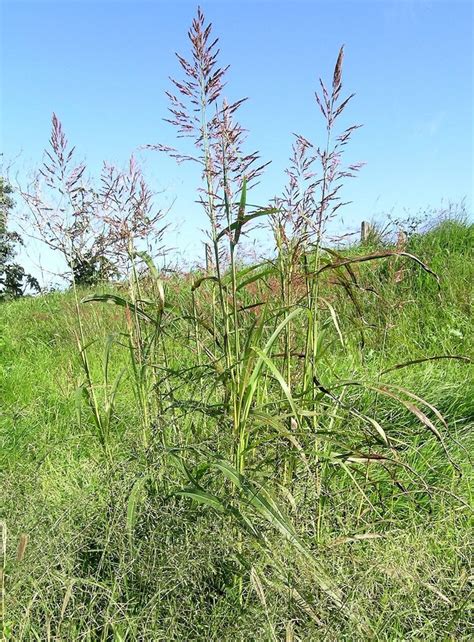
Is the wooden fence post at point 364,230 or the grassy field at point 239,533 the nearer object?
the grassy field at point 239,533

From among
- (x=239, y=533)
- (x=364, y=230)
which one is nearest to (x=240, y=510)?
(x=239, y=533)

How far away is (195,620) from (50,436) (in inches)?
90.7

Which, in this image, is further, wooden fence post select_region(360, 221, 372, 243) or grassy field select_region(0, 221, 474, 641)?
wooden fence post select_region(360, 221, 372, 243)

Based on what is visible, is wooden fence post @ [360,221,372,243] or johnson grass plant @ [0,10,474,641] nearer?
johnson grass plant @ [0,10,474,641]

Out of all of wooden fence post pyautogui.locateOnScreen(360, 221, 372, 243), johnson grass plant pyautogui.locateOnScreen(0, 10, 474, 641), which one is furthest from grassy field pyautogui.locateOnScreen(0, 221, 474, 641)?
wooden fence post pyautogui.locateOnScreen(360, 221, 372, 243)

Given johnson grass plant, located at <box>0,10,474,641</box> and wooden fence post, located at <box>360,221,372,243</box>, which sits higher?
wooden fence post, located at <box>360,221,372,243</box>

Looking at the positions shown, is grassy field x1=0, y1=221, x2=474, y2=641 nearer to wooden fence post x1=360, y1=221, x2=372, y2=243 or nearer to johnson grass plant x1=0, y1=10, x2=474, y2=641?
johnson grass plant x1=0, y1=10, x2=474, y2=641

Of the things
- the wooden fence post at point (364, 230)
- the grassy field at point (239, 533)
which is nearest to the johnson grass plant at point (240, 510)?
the grassy field at point (239, 533)

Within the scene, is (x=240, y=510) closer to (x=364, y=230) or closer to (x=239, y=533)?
(x=239, y=533)

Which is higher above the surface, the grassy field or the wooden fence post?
the wooden fence post

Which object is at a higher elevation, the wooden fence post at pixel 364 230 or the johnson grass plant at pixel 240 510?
the wooden fence post at pixel 364 230

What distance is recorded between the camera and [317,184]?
6.68 ft

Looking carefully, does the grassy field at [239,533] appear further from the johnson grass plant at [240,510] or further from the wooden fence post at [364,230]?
the wooden fence post at [364,230]

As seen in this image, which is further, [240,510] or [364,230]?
[364,230]
